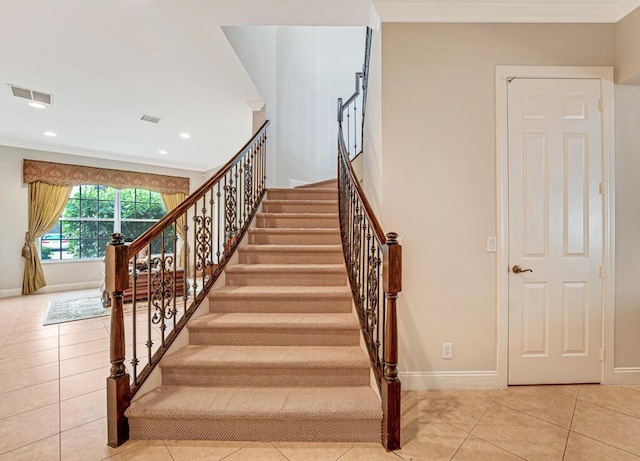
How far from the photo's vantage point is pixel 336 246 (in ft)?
9.82

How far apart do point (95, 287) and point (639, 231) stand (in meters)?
8.05

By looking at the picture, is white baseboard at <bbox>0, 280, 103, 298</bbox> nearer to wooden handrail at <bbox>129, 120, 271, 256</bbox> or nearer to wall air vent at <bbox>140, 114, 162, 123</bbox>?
wall air vent at <bbox>140, 114, 162, 123</bbox>

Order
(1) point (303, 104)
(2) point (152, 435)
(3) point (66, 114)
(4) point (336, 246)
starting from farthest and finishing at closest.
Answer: (1) point (303, 104) < (3) point (66, 114) < (4) point (336, 246) < (2) point (152, 435)

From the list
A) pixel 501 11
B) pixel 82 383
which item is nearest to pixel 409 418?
pixel 82 383

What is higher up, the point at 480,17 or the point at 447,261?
the point at 480,17

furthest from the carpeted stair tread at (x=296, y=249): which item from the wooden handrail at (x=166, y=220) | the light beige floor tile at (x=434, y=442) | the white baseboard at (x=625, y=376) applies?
the white baseboard at (x=625, y=376)

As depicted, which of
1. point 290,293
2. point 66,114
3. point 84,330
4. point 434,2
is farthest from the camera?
point 66,114

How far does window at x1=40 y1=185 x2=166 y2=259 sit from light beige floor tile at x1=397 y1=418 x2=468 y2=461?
22.6 ft

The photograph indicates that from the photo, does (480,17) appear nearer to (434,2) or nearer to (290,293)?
(434,2)

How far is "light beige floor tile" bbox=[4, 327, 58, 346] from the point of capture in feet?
10.4

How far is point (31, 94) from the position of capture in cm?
348

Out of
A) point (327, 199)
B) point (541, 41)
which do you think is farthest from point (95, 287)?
point (541, 41)

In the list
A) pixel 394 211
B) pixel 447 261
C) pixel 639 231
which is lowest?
pixel 447 261

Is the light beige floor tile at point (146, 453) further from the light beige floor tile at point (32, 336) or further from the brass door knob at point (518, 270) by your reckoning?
the light beige floor tile at point (32, 336)
